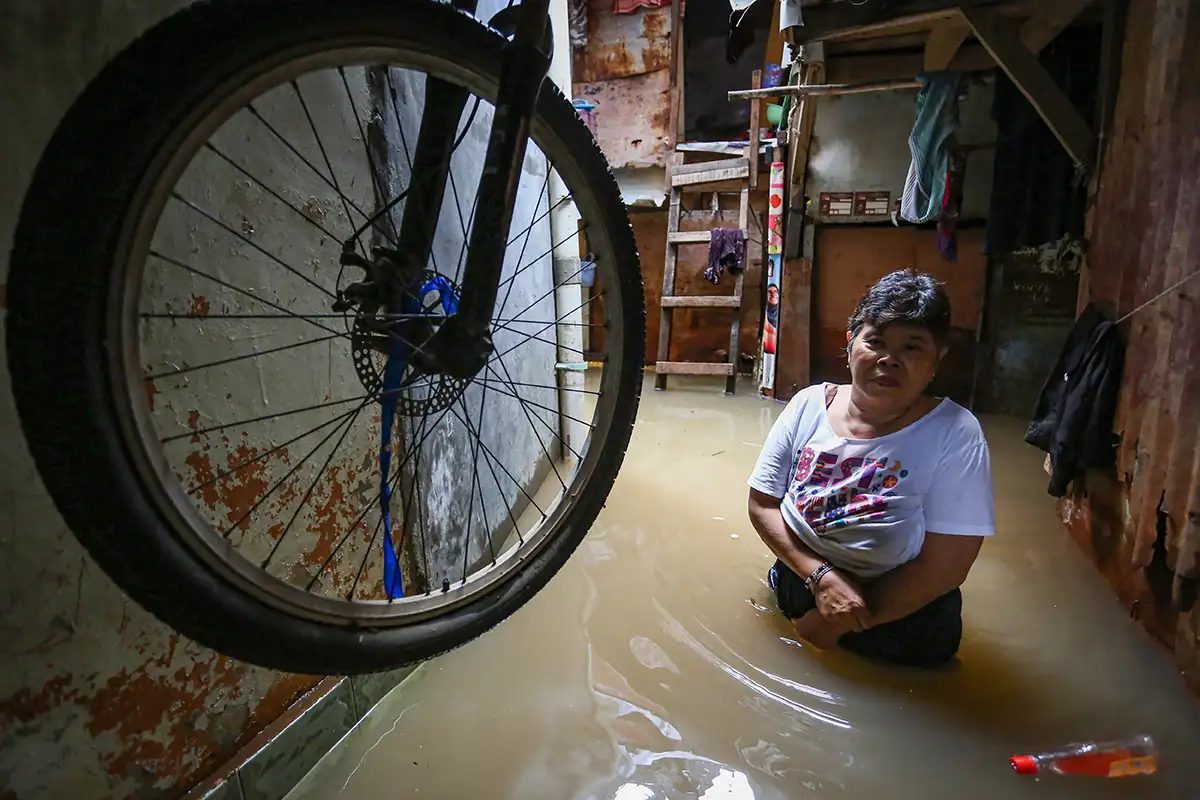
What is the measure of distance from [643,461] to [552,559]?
5.94 ft

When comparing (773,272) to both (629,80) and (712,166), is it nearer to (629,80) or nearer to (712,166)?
(712,166)

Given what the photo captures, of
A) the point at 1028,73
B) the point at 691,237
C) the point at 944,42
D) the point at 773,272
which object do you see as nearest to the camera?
the point at 1028,73

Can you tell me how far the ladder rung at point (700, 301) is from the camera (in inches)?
171

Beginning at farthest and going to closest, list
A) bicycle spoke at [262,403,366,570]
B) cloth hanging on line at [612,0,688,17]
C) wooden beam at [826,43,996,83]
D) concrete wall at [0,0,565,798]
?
cloth hanging on line at [612,0,688,17], wooden beam at [826,43,996,83], bicycle spoke at [262,403,366,570], concrete wall at [0,0,565,798]

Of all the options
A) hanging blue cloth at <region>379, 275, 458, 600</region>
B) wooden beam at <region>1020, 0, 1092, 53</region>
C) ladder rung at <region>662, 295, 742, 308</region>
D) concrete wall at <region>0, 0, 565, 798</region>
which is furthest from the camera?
ladder rung at <region>662, 295, 742, 308</region>

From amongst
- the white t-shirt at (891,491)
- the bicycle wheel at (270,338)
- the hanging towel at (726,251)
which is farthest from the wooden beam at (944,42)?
the bicycle wheel at (270,338)

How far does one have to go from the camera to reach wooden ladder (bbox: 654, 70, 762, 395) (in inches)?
169

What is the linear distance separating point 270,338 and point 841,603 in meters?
1.14

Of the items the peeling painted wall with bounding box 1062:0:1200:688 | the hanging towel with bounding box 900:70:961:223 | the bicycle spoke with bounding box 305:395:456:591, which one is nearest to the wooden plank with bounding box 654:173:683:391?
the hanging towel with bounding box 900:70:961:223

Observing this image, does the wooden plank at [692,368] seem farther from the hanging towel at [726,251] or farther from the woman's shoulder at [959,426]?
the woman's shoulder at [959,426]

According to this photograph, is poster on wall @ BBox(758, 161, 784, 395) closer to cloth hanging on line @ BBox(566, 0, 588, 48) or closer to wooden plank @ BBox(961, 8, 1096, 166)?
wooden plank @ BBox(961, 8, 1096, 166)

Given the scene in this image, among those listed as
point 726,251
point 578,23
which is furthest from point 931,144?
point 578,23

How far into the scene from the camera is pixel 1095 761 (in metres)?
1.02

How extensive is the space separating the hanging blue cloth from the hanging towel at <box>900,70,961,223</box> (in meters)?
2.98
